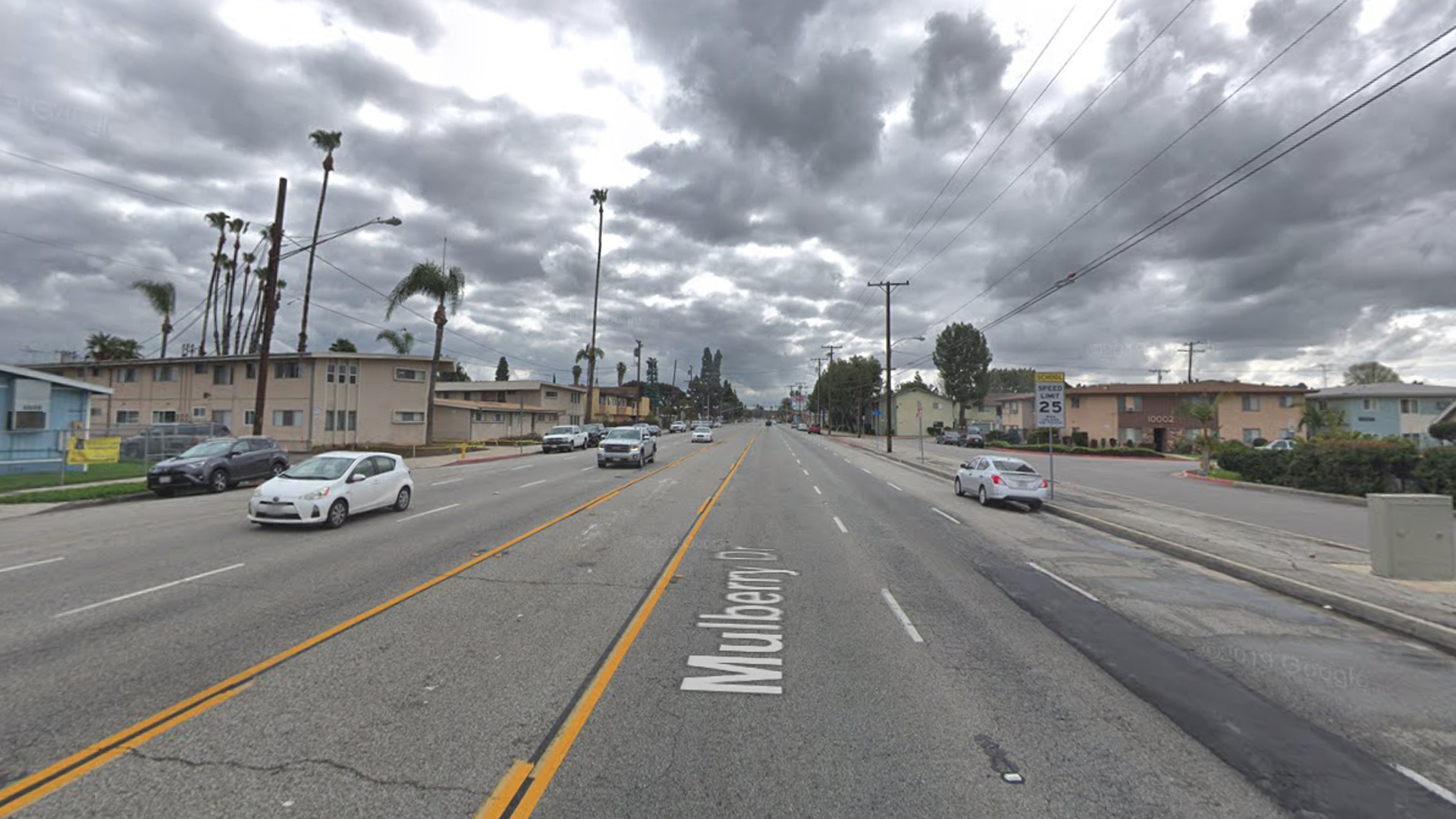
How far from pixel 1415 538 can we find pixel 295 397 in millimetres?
46680

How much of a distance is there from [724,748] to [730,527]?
8.41 meters

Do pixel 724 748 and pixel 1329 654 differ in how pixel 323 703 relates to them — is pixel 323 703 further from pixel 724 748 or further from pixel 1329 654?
pixel 1329 654

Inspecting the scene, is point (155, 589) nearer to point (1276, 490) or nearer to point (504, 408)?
point (1276, 490)

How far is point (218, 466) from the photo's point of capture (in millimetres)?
17688

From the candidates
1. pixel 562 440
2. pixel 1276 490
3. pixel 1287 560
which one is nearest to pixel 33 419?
pixel 562 440

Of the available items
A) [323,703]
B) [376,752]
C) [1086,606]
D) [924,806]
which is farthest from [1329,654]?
[323,703]

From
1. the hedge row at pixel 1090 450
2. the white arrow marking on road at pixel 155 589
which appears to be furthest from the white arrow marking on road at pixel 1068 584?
the hedge row at pixel 1090 450

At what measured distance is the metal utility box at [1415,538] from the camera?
8.86 m

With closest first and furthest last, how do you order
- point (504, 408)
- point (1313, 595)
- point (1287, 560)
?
point (1313, 595)
point (1287, 560)
point (504, 408)

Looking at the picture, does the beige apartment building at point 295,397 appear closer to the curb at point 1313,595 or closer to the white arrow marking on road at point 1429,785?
the curb at point 1313,595

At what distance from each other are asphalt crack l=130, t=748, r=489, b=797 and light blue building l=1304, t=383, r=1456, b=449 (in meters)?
63.0

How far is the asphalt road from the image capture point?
11.3 ft

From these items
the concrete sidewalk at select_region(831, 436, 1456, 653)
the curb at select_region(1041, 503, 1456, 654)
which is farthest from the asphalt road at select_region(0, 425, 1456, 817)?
the concrete sidewalk at select_region(831, 436, 1456, 653)

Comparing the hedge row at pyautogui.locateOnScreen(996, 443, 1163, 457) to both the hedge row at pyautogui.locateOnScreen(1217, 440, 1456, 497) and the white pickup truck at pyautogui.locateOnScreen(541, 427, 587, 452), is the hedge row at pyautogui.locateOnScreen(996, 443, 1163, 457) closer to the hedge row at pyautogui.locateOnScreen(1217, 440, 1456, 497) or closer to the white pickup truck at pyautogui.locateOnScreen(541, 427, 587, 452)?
the hedge row at pyautogui.locateOnScreen(1217, 440, 1456, 497)
